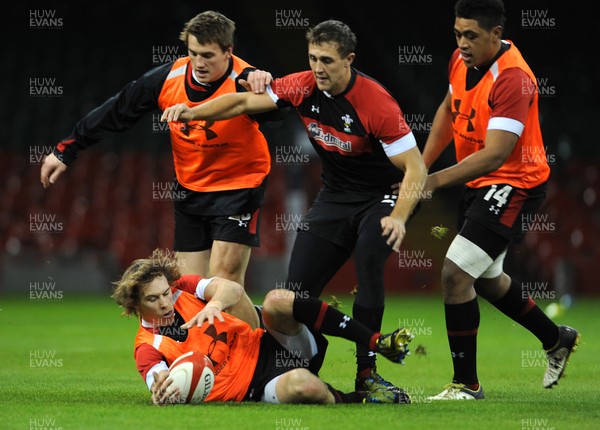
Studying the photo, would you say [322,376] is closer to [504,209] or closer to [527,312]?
[527,312]

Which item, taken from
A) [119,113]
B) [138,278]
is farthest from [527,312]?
[119,113]

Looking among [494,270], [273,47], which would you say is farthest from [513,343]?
[273,47]

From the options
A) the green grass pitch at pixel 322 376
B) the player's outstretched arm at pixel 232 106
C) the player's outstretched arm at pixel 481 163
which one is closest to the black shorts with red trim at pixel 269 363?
the green grass pitch at pixel 322 376

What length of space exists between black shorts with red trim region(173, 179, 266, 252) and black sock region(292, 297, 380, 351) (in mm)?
1700

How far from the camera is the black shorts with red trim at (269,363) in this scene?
589cm

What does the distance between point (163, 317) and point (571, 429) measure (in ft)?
7.60

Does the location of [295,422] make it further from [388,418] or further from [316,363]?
[316,363]

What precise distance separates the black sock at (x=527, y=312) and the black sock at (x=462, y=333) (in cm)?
48

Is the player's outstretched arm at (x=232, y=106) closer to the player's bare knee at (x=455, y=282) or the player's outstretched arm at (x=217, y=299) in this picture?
the player's outstretched arm at (x=217, y=299)

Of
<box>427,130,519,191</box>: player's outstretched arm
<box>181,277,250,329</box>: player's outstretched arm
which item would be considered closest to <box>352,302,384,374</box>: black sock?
<box>181,277,250,329</box>: player's outstretched arm

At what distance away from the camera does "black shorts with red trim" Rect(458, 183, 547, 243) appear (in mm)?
6492

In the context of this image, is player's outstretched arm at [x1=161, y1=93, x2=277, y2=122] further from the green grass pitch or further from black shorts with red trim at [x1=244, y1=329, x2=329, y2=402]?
the green grass pitch

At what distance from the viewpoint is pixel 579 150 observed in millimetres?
18688

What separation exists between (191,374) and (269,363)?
0.55 m
